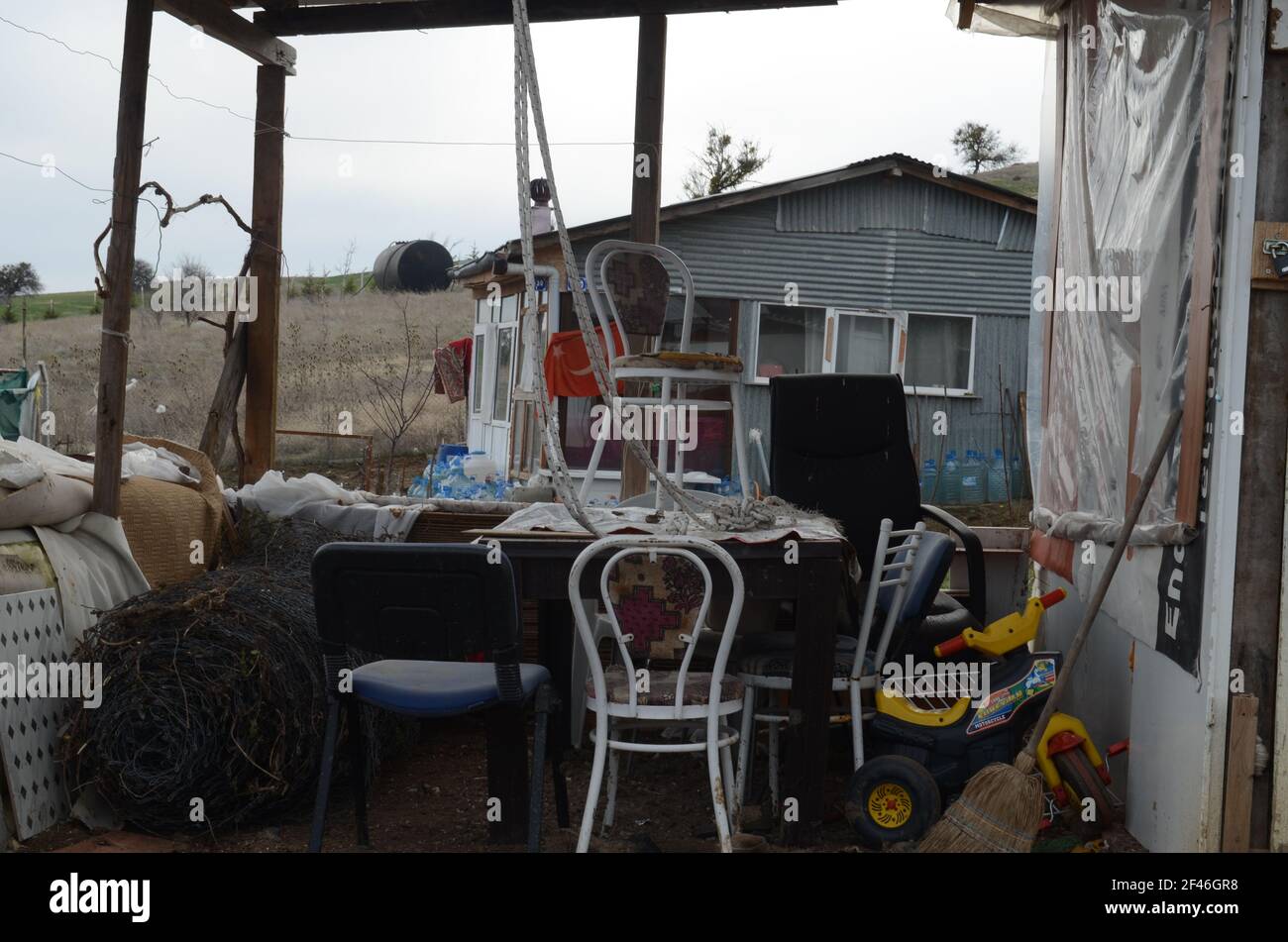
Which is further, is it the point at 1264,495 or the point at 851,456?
the point at 851,456

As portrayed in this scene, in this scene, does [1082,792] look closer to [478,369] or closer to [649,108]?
[649,108]

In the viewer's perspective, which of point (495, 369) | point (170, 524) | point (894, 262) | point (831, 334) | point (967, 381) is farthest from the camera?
point (495, 369)

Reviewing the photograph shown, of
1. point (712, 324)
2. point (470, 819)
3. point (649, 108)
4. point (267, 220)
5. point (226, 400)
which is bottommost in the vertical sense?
point (470, 819)

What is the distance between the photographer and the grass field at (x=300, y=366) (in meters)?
15.2

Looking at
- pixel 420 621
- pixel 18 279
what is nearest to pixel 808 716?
pixel 420 621

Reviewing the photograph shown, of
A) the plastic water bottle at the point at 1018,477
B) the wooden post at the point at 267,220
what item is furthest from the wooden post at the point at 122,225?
the plastic water bottle at the point at 1018,477

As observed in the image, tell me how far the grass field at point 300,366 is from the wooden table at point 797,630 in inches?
429

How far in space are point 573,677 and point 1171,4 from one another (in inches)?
115

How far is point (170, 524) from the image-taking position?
4082 millimetres

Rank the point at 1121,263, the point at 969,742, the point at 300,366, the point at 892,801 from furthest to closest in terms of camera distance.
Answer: the point at 300,366
the point at 1121,263
the point at 969,742
the point at 892,801

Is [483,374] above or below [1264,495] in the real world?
above

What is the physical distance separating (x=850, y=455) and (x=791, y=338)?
680cm
